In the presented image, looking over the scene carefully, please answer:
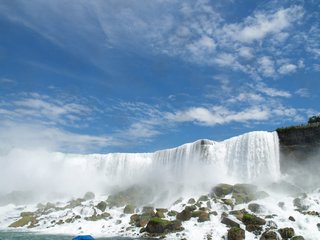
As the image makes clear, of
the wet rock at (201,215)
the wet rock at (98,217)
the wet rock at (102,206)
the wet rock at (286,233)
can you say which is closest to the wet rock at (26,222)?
the wet rock at (98,217)

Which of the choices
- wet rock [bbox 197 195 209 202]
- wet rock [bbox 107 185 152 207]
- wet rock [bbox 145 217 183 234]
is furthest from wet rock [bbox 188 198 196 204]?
wet rock [bbox 107 185 152 207]

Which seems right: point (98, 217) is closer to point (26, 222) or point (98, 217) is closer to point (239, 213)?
point (26, 222)

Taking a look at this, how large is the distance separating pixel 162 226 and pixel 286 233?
987 cm

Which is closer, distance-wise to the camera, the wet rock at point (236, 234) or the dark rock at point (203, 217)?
the wet rock at point (236, 234)

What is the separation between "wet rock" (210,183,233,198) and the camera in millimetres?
38062

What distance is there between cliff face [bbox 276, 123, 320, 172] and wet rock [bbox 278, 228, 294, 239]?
1865 centimetres

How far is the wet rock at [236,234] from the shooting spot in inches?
1003

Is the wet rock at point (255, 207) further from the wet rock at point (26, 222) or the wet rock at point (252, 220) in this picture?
the wet rock at point (26, 222)

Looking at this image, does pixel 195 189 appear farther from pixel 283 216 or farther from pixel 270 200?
pixel 283 216

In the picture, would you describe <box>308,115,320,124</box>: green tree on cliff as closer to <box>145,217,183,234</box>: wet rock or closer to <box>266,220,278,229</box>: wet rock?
<box>266,220,278,229</box>: wet rock

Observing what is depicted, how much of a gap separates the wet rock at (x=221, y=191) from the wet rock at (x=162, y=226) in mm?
9455

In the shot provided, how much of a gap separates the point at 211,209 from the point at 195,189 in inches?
394

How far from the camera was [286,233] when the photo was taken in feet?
82.1

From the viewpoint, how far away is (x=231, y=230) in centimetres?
2619
